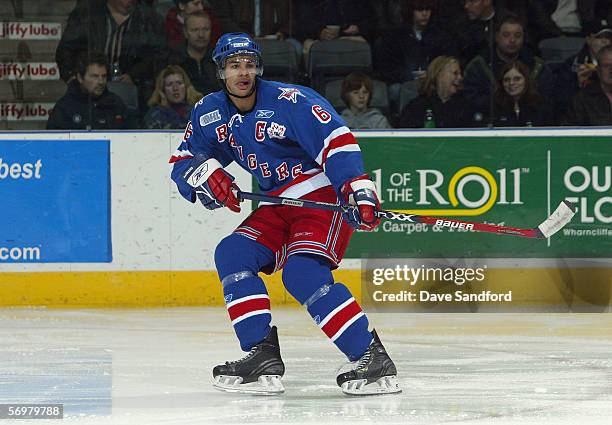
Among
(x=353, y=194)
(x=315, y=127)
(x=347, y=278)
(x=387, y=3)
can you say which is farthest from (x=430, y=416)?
(x=387, y=3)

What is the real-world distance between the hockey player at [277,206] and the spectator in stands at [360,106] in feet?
8.25

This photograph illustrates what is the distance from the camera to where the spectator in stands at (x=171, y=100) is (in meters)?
7.21

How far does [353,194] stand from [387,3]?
327 cm

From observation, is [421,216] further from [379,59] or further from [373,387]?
[379,59]

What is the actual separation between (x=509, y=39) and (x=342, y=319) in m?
3.30

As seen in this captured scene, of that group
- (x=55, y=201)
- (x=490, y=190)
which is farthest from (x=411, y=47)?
(x=55, y=201)

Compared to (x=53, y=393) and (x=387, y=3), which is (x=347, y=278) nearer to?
(x=387, y=3)

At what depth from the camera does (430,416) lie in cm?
403

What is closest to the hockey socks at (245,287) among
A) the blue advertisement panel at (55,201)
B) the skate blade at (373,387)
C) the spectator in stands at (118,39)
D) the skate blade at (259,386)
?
the skate blade at (259,386)

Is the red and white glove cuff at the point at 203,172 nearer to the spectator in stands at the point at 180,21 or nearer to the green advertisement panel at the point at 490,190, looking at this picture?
the green advertisement panel at the point at 490,190

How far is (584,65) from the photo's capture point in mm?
7344

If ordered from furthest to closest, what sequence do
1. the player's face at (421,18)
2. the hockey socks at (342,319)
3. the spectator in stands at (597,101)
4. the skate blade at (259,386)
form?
the player's face at (421,18) < the spectator in stands at (597,101) < the skate blade at (259,386) < the hockey socks at (342,319)

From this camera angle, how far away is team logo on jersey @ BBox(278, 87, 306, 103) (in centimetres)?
455

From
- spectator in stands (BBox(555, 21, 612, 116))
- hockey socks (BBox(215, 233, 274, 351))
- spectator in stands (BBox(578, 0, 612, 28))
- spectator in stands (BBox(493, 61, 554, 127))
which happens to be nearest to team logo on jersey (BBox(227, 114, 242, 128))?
hockey socks (BBox(215, 233, 274, 351))
